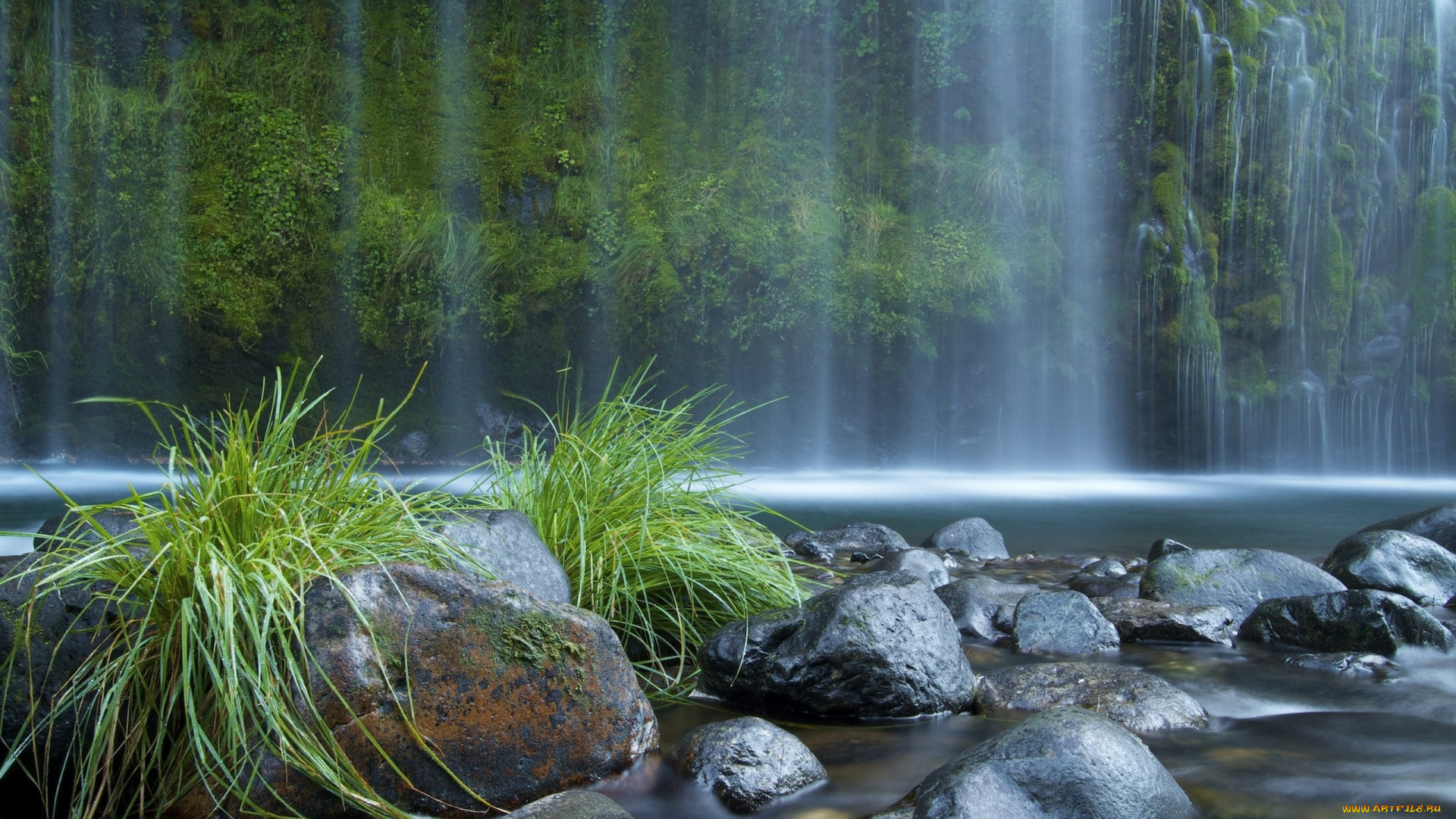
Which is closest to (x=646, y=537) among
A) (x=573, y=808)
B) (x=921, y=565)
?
(x=573, y=808)

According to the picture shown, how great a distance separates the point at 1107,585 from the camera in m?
4.89

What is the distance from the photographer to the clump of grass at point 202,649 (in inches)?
78.4

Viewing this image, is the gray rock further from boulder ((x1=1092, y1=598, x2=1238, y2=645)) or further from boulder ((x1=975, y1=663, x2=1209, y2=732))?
boulder ((x1=1092, y1=598, x2=1238, y2=645))

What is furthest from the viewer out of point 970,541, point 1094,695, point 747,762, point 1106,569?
point 970,541

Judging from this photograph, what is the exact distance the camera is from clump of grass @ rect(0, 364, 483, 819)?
1.99 metres

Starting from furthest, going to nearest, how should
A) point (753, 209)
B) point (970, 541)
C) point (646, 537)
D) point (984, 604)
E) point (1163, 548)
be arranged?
point (753, 209) < point (970, 541) < point (1163, 548) < point (984, 604) < point (646, 537)

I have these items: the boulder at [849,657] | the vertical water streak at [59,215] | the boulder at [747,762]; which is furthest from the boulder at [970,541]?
the vertical water streak at [59,215]

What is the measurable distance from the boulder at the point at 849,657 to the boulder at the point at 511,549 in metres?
0.52

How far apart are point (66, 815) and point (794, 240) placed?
10.7 meters

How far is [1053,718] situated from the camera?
2146 millimetres

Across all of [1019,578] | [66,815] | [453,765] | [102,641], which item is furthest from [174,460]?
[1019,578]

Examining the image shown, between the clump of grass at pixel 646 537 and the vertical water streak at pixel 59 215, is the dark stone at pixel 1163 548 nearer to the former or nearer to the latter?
the clump of grass at pixel 646 537

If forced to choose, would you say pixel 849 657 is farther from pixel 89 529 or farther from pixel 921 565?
pixel 89 529

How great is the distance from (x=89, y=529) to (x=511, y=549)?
1373 millimetres
